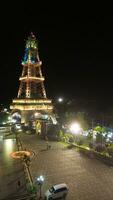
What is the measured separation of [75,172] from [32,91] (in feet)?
183

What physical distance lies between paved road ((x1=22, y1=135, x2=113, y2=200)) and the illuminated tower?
1480 inches

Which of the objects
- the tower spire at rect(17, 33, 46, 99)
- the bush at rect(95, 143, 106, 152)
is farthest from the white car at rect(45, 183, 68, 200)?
the tower spire at rect(17, 33, 46, 99)

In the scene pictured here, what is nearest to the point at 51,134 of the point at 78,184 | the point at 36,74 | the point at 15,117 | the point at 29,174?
the point at 29,174

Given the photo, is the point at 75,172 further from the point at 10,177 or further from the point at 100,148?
the point at 100,148

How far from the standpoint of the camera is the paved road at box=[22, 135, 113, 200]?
634 inches

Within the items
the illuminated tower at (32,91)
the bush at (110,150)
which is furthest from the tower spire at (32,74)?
the bush at (110,150)

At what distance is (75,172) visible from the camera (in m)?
20.2

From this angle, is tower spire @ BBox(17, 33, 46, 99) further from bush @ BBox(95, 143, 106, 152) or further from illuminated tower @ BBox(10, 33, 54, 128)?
bush @ BBox(95, 143, 106, 152)

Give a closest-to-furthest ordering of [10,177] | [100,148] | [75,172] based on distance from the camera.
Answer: [10,177] < [75,172] < [100,148]

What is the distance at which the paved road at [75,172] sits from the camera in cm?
1611

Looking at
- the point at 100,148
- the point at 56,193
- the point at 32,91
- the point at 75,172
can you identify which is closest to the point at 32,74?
the point at 32,91

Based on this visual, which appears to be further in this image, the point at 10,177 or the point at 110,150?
the point at 110,150

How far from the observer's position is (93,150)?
82.4 feet

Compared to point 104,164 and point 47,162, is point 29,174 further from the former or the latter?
point 104,164
